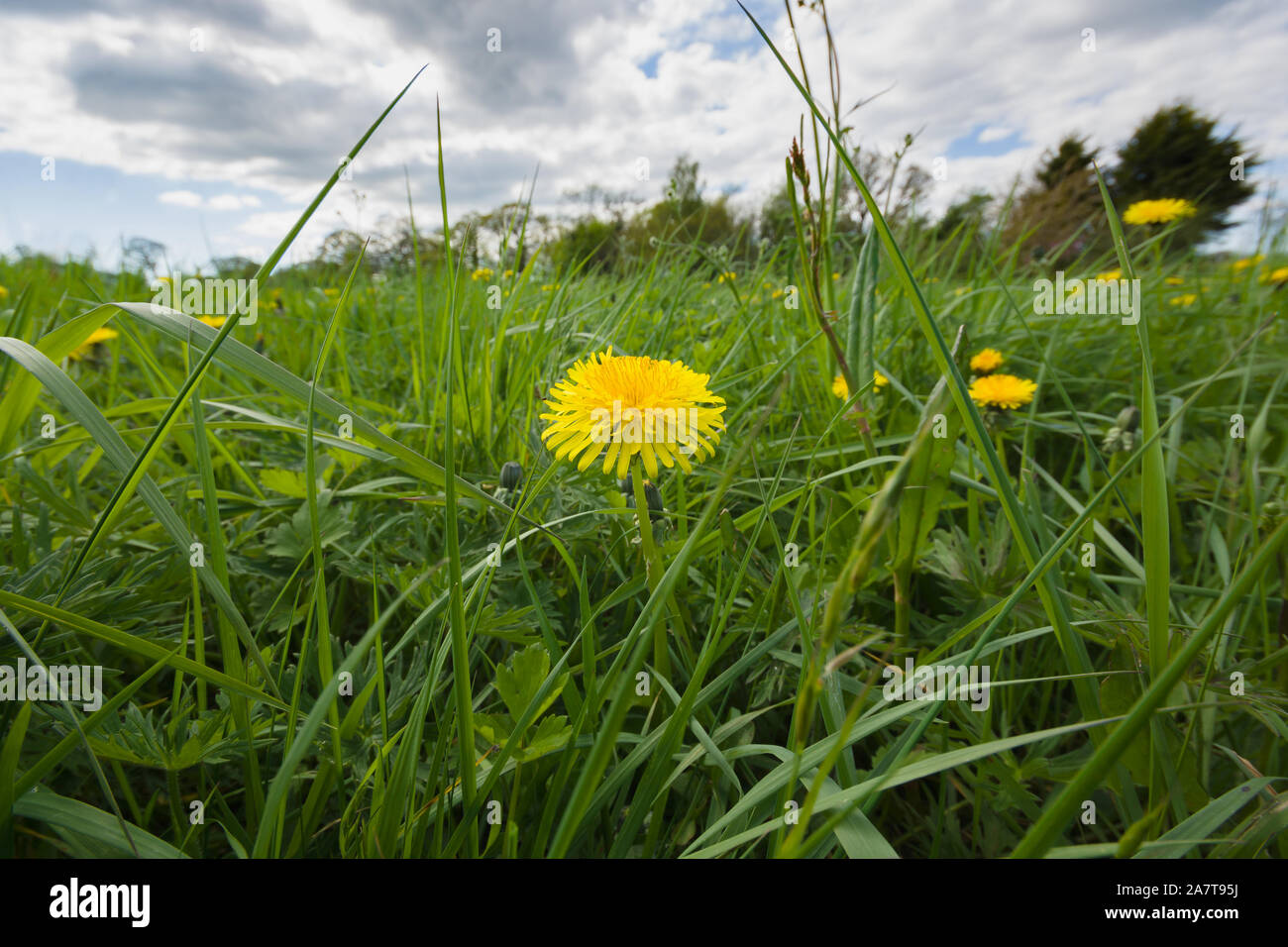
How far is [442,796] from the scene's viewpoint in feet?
2.09

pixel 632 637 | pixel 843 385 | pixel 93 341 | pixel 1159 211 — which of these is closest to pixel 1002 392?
pixel 843 385

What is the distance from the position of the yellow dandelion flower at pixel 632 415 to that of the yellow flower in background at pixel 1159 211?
321 centimetres

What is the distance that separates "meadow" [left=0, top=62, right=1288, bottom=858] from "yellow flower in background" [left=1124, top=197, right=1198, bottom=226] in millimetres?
1962

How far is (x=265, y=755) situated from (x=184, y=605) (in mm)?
401

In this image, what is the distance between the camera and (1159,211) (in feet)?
9.61

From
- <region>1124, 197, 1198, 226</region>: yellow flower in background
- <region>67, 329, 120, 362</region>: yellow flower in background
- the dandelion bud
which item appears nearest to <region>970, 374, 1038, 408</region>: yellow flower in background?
the dandelion bud

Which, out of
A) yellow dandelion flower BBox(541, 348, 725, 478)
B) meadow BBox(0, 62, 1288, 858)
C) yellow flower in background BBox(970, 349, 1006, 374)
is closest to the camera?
meadow BBox(0, 62, 1288, 858)

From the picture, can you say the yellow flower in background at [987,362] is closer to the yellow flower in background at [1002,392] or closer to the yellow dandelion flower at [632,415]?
the yellow flower in background at [1002,392]

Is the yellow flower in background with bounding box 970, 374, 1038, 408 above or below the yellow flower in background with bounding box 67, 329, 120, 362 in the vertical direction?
below

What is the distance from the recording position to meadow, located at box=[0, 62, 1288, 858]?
599 mm

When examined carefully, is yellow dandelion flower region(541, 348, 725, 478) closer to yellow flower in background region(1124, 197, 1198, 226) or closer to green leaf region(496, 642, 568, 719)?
green leaf region(496, 642, 568, 719)

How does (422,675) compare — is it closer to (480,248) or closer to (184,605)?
(184,605)

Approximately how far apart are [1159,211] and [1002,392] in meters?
2.44
